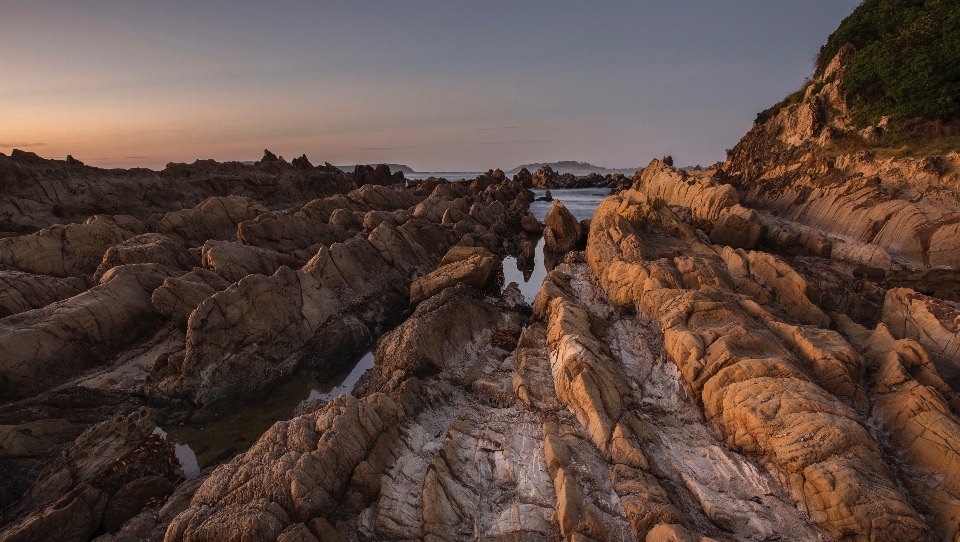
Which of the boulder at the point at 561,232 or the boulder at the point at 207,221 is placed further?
the boulder at the point at 561,232

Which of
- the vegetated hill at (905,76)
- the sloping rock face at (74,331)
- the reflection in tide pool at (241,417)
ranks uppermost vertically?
the vegetated hill at (905,76)

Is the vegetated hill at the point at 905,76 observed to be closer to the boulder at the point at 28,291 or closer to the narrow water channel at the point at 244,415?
the narrow water channel at the point at 244,415

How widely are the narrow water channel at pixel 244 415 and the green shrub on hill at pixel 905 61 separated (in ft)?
106

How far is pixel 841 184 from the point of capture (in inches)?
908

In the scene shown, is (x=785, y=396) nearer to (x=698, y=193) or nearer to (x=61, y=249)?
(x=698, y=193)

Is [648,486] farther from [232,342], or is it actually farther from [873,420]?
[232,342]

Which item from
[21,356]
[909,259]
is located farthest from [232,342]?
[909,259]

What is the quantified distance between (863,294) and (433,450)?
1589cm

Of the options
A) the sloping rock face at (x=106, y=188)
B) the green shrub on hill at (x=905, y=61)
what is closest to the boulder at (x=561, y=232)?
the green shrub on hill at (x=905, y=61)

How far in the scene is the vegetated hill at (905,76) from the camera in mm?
22922

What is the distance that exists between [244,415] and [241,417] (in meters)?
0.10

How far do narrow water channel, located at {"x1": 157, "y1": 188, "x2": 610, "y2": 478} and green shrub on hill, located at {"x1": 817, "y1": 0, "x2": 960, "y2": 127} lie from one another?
106 ft

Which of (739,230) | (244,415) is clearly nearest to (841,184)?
(739,230)

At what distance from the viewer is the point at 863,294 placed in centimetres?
1500
